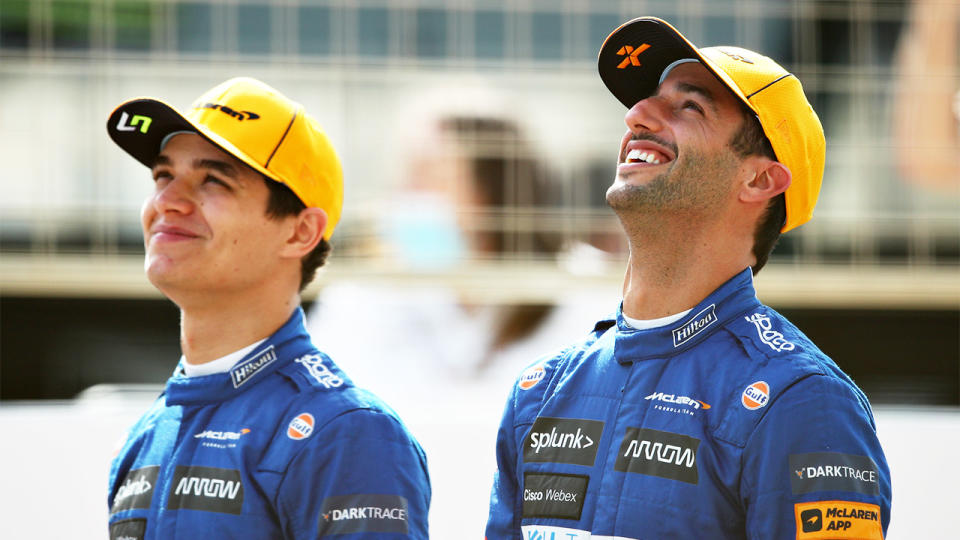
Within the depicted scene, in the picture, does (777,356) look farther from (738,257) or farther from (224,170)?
(224,170)

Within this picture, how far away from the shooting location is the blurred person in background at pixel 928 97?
1962 cm

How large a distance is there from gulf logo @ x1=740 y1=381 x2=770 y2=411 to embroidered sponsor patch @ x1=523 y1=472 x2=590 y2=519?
1.34 feet

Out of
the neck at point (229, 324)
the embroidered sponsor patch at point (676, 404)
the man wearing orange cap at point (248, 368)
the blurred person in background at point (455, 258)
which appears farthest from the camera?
the blurred person in background at point (455, 258)

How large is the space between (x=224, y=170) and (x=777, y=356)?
1.70 m

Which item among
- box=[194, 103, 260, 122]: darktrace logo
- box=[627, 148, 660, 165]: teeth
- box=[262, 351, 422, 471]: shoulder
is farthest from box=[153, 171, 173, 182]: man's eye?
box=[627, 148, 660, 165]: teeth

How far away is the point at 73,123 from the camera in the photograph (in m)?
19.3

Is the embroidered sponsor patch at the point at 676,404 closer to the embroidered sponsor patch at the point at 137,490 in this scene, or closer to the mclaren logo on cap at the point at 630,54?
the mclaren logo on cap at the point at 630,54

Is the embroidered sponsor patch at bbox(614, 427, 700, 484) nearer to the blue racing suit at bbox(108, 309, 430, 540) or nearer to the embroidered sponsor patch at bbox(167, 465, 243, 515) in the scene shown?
the blue racing suit at bbox(108, 309, 430, 540)

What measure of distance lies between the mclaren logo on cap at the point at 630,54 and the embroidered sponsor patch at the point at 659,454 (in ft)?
A: 3.22

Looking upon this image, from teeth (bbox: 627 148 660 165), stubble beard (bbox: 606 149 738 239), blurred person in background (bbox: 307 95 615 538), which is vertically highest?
teeth (bbox: 627 148 660 165)

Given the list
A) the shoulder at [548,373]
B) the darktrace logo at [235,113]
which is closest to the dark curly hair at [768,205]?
the shoulder at [548,373]

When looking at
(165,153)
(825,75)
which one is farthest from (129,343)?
(165,153)

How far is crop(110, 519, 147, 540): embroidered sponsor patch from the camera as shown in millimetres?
3266

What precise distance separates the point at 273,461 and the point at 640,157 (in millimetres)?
1215
